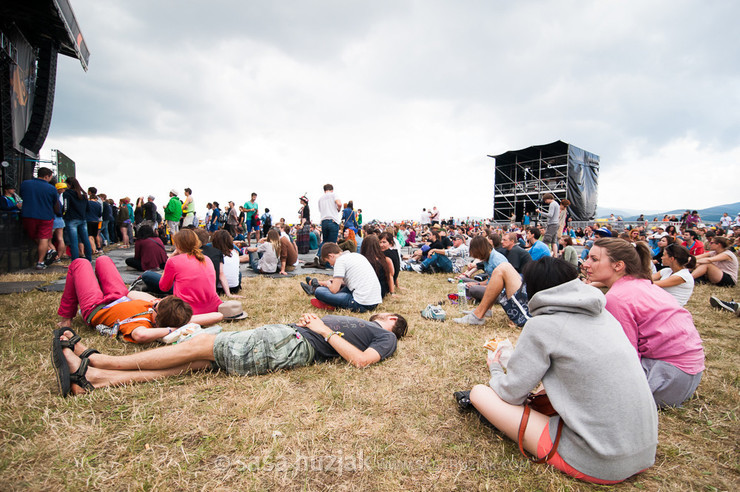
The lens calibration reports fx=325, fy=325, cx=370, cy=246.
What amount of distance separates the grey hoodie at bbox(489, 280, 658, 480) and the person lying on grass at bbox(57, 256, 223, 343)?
3258 mm

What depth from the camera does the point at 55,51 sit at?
1282cm

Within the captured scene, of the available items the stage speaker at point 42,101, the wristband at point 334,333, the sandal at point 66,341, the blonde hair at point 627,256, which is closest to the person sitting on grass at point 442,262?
the blonde hair at point 627,256

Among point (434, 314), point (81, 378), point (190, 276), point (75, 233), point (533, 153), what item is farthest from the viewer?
point (533, 153)

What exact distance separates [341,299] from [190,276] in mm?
1969

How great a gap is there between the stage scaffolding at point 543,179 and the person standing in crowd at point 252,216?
16576mm

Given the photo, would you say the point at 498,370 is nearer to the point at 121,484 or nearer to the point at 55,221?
the point at 121,484

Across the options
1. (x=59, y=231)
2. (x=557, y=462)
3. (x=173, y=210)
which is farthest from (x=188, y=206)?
(x=557, y=462)

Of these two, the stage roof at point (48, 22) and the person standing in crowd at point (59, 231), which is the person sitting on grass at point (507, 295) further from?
the stage roof at point (48, 22)

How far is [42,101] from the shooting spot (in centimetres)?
1334

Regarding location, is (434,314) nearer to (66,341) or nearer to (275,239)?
(66,341)

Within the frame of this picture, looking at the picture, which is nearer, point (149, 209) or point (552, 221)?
point (552, 221)

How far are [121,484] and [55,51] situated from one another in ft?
59.6

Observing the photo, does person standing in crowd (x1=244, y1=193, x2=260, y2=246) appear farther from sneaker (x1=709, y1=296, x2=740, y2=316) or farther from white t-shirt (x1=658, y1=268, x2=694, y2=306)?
sneaker (x1=709, y1=296, x2=740, y2=316)

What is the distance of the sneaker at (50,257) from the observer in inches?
289
